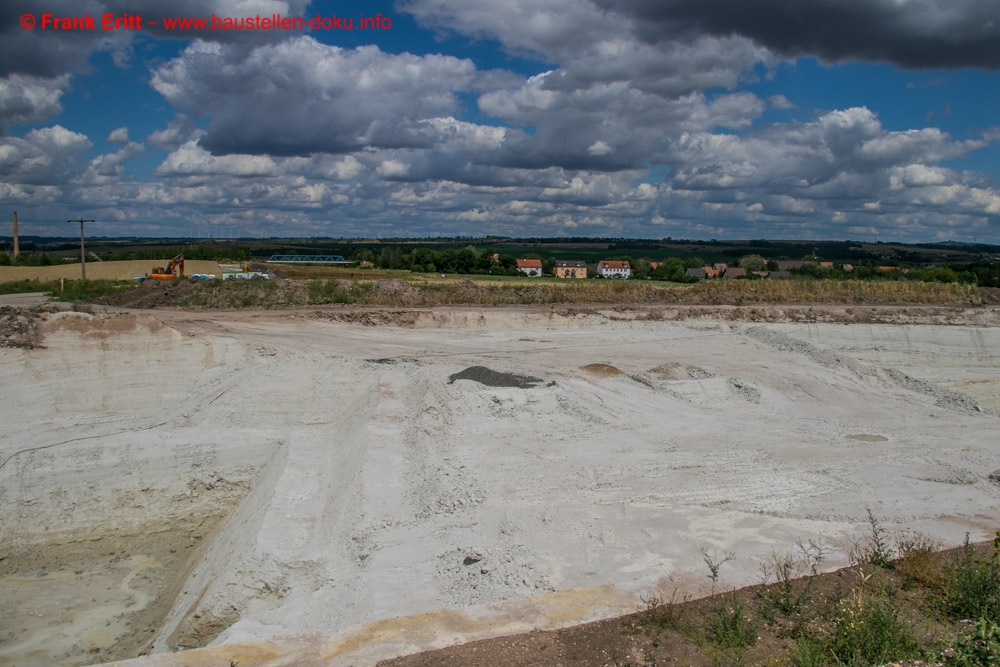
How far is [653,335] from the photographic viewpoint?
24.7m

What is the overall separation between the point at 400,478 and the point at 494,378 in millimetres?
5590

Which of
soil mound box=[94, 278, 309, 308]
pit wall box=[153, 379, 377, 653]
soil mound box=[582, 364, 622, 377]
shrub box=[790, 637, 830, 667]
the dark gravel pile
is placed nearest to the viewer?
shrub box=[790, 637, 830, 667]

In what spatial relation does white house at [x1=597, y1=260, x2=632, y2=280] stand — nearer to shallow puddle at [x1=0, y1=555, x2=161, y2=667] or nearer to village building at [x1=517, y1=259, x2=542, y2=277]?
village building at [x1=517, y1=259, x2=542, y2=277]

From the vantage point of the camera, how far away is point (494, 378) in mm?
18078

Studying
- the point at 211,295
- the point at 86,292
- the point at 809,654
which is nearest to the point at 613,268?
the point at 211,295

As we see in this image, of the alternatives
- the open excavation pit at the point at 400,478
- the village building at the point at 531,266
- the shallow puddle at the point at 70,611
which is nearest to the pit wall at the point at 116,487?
the open excavation pit at the point at 400,478

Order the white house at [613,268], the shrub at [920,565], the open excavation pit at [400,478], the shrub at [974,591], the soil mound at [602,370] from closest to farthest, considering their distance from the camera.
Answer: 1. the shrub at [974,591]
2. the shrub at [920,565]
3. the open excavation pit at [400,478]
4. the soil mound at [602,370]
5. the white house at [613,268]

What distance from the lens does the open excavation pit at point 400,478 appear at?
29.7 feet

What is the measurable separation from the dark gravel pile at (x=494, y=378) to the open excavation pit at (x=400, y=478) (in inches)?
3.3

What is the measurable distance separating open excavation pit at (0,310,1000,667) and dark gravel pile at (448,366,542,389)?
84mm

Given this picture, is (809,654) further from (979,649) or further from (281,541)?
(281,541)

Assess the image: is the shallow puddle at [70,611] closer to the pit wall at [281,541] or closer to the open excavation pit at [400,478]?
the open excavation pit at [400,478]

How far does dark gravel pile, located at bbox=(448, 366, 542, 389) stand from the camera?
17.7 meters

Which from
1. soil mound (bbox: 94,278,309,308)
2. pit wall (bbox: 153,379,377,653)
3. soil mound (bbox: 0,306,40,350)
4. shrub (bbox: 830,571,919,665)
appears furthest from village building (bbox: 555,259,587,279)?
shrub (bbox: 830,571,919,665)
